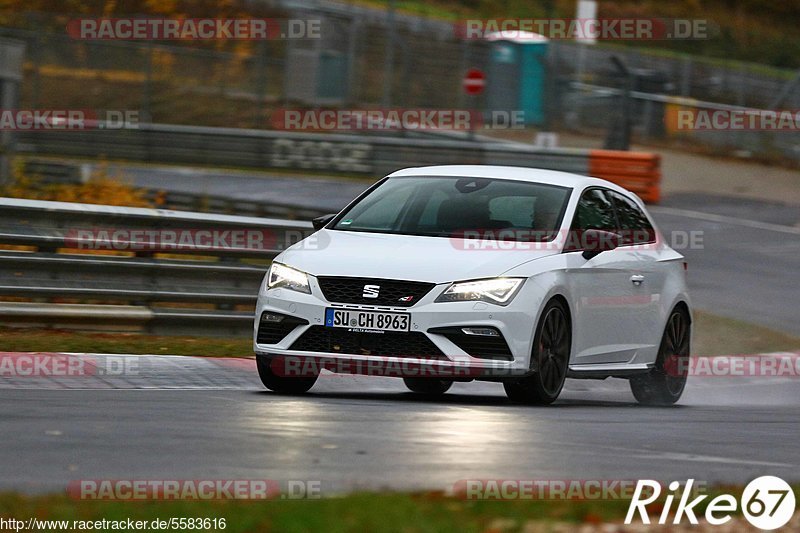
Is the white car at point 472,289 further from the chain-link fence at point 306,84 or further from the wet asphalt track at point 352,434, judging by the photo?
the chain-link fence at point 306,84

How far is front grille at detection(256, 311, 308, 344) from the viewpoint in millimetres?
9891

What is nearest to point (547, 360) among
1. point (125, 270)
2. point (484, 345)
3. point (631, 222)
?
point (484, 345)

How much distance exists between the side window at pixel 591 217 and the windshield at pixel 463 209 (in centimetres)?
14

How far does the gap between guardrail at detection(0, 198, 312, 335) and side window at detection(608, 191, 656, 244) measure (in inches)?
137

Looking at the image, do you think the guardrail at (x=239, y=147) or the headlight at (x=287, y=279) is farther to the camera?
the guardrail at (x=239, y=147)

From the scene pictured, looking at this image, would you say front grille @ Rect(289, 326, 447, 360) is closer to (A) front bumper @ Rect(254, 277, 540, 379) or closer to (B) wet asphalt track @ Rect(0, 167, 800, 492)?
(A) front bumper @ Rect(254, 277, 540, 379)

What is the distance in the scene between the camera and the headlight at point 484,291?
31.7 feet

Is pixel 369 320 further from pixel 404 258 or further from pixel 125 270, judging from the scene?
pixel 125 270

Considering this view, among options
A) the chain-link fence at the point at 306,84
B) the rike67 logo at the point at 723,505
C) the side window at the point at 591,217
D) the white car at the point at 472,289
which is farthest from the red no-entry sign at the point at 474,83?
the rike67 logo at the point at 723,505

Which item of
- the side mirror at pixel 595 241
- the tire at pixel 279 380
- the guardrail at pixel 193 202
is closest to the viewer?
the tire at pixel 279 380

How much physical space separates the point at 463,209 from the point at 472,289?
116cm

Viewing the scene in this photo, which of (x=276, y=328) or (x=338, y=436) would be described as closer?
(x=338, y=436)

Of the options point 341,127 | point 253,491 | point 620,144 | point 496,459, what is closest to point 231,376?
point 496,459

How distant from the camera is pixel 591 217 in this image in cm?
1118
